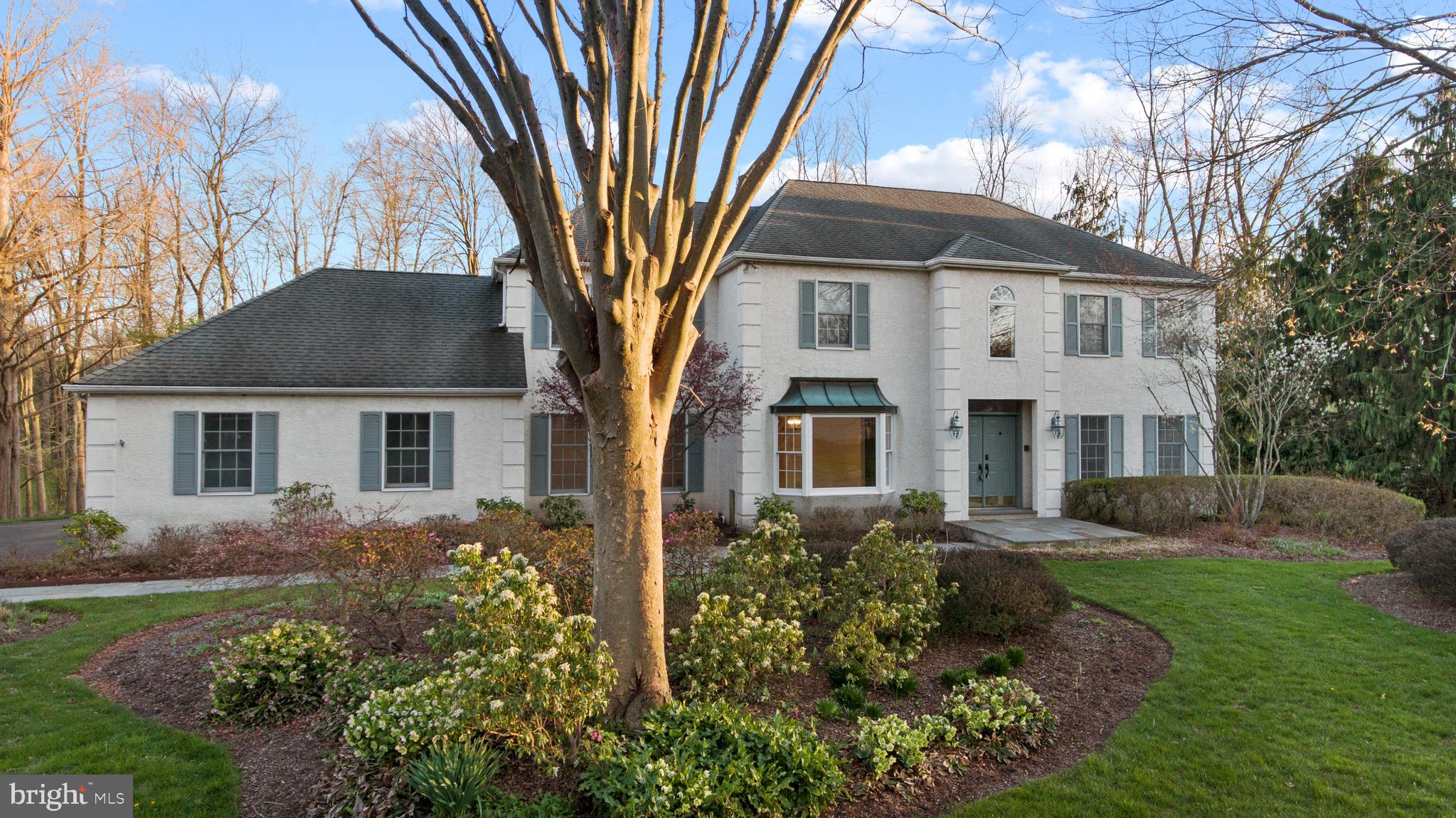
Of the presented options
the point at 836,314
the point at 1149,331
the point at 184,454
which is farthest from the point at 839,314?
the point at 184,454

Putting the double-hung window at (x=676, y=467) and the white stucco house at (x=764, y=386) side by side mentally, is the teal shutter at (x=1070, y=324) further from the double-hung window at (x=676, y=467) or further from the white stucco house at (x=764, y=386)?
A: the double-hung window at (x=676, y=467)

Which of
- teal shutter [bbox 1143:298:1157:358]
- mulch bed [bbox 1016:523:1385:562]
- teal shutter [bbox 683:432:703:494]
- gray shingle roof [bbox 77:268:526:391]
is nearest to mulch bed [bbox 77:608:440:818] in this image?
gray shingle roof [bbox 77:268:526:391]

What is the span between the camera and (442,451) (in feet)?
44.8

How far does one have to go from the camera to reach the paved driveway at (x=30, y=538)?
1190cm

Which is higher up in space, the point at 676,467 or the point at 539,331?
the point at 539,331

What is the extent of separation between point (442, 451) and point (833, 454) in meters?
7.54

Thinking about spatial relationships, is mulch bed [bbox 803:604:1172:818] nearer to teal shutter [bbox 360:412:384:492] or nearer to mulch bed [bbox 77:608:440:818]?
mulch bed [bbox 77:608:440:818]

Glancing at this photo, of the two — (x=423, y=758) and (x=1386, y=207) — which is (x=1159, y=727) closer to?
(x=1386, y=207)

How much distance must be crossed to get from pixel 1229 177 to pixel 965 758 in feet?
13.3

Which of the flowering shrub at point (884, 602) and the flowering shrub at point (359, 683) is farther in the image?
the flowering shrub at point (884, 602)

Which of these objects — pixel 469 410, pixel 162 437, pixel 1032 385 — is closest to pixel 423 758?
pixel 469 410

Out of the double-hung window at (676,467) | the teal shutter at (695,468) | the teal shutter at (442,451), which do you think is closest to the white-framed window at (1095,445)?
the teal shutter at (695,468)

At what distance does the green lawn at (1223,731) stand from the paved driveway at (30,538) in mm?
5985

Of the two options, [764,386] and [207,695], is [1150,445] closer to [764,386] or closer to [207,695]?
[764,386]
